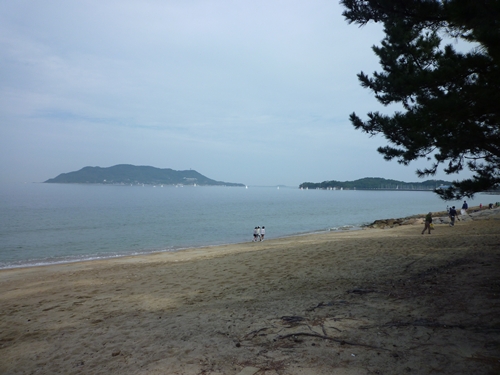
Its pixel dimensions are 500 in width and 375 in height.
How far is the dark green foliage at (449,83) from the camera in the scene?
15.9ft

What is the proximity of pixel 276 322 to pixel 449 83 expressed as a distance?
504 centimetres

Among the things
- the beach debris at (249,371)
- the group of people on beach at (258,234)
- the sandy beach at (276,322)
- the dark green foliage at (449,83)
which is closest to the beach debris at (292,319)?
the sandy beach at (276,322)

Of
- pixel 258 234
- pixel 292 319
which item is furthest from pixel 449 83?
pixel 258 234

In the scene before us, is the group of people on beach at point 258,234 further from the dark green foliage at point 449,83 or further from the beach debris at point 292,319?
the beach debris at point 292,319

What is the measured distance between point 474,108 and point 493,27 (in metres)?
1.15

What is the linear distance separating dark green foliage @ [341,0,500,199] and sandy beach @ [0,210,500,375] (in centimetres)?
276

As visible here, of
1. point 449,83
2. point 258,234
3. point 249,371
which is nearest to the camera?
point 249,371

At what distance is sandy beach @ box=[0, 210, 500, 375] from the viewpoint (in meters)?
4.13

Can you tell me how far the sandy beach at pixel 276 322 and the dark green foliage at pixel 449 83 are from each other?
2.76 m

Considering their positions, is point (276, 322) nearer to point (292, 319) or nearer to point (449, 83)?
point (292, 319)

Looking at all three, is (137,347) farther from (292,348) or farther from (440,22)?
(440,22)

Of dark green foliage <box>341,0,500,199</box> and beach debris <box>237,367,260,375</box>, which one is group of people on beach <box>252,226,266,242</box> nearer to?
dark green foliage <box>341,0,500,199</box>

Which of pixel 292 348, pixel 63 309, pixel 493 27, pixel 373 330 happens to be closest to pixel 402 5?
pixel 493 27

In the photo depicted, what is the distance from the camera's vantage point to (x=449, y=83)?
219 inches
